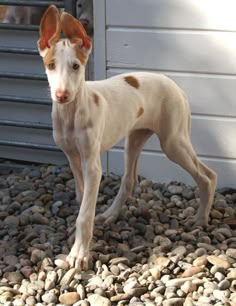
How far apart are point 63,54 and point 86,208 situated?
29.7 inches

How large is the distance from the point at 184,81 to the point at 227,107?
311mm

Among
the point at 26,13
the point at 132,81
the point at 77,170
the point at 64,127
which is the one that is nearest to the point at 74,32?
the point at 64,127

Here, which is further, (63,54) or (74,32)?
(74,32)

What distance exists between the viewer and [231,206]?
4906mm

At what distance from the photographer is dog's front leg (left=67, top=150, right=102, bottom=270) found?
12.9 ft

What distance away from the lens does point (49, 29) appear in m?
3.75

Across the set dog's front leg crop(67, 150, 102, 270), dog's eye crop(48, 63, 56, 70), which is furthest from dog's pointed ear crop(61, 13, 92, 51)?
dog's front leg crop(67, 150, 102, 270)

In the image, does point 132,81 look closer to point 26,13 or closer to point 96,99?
point 96,99

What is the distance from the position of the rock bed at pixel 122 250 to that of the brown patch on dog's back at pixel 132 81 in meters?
0.78

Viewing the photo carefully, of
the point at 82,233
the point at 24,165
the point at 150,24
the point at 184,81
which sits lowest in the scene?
the point at 24,165

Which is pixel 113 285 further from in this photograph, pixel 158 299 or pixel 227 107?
pixel 227 107

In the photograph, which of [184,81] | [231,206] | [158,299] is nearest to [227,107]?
[184,81]

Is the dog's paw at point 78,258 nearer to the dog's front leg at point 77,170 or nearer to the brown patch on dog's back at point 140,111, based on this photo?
Result: the dog's front leg at point 77,170

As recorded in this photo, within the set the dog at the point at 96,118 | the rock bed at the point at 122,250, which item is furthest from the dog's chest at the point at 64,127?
the rock bed at the point at 122,250
